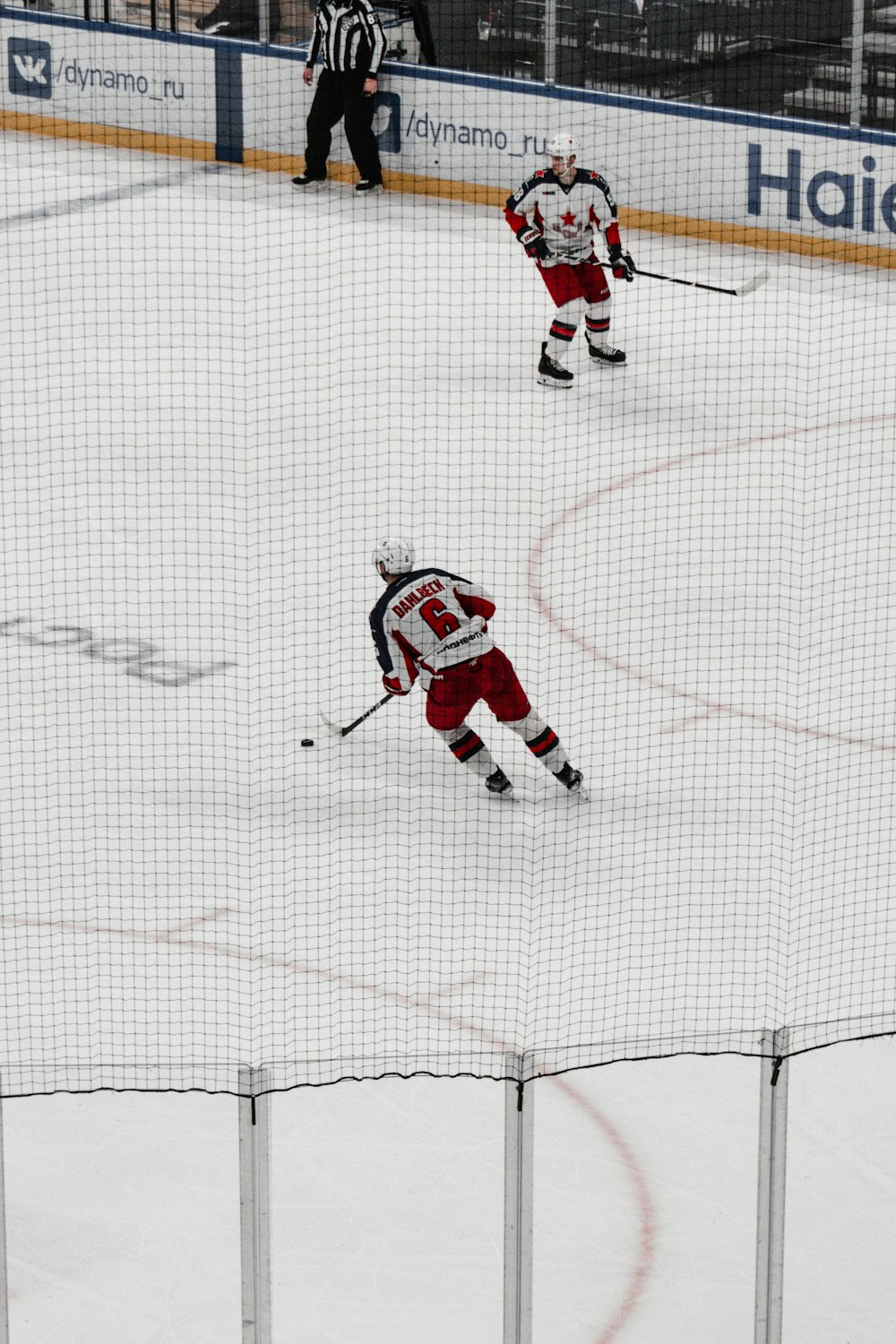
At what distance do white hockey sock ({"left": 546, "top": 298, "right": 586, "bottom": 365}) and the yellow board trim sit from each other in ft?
7.65

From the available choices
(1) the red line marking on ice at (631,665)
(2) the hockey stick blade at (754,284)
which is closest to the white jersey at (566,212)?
(2) the hockey stick blade at (754,284)

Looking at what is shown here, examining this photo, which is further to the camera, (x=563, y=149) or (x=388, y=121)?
(x=388, y=121)

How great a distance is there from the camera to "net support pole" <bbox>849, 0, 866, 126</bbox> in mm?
12234

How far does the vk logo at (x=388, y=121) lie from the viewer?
14.1 meters

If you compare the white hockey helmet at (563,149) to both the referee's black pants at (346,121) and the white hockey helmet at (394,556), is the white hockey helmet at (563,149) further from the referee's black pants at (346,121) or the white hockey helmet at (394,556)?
the white hockey helmet at (394,556)

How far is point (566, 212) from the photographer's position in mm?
10781

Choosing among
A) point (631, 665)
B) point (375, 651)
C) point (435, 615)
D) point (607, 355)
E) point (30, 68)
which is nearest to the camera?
point (435, 615)

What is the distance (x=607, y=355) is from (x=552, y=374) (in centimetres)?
39

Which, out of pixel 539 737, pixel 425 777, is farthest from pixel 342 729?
pixel 539 737

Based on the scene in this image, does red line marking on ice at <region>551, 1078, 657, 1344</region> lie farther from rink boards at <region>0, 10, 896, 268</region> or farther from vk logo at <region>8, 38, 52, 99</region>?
vk logo at <region>8, 38, 52, 99</region>

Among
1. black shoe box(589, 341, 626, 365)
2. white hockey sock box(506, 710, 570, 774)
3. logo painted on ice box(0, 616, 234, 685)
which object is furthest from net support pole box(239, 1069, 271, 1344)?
black shoe box(589, 341, 626, 365)

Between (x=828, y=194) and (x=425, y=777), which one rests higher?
(x=828, y=194)

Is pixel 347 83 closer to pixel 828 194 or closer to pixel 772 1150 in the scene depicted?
pixel 828 194

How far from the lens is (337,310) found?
12117 mm
